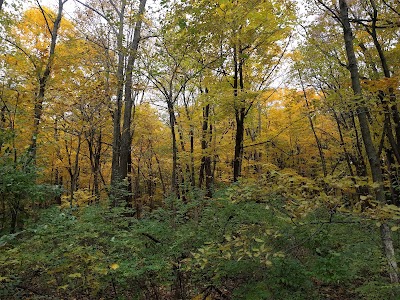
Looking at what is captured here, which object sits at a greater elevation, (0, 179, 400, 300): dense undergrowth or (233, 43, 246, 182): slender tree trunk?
(233, 43, 246, 182): slender tree trunk

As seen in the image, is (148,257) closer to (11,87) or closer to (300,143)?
(11,87)

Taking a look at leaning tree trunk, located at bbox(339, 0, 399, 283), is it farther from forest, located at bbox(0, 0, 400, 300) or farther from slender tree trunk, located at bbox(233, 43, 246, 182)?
slender tree trunk, located at bbox(233, 43, 246, 182)

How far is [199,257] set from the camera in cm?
390

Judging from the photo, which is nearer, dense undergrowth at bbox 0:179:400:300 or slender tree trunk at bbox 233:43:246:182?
dense undergrowth at bbox 0:179:400:300

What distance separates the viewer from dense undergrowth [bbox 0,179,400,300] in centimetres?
409

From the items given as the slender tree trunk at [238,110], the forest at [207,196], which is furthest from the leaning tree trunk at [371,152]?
the slender tree trunk at [238,110]

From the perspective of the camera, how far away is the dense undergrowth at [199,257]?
4086mm

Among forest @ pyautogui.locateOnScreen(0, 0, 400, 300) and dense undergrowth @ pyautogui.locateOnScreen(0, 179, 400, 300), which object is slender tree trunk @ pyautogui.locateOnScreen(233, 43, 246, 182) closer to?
forest @ pyautogui.locateOnScreen(0, 0, 400, 300)

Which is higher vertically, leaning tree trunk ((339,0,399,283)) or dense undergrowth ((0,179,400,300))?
leaning tree trunk ((339,0,399,283))

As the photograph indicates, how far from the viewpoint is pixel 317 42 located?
1206 cm

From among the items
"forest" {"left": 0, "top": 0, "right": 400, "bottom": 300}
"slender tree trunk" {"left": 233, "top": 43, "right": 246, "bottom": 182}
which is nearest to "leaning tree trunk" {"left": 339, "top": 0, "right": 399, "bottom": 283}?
"forest" {"left": 0, "top": 0, "right": 400, "bottom": 300}

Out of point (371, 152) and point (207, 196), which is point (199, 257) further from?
point (207, 196)

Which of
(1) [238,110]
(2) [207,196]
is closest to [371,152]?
(2) [207,196]

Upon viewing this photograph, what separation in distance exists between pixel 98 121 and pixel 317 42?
9691 millimetres
